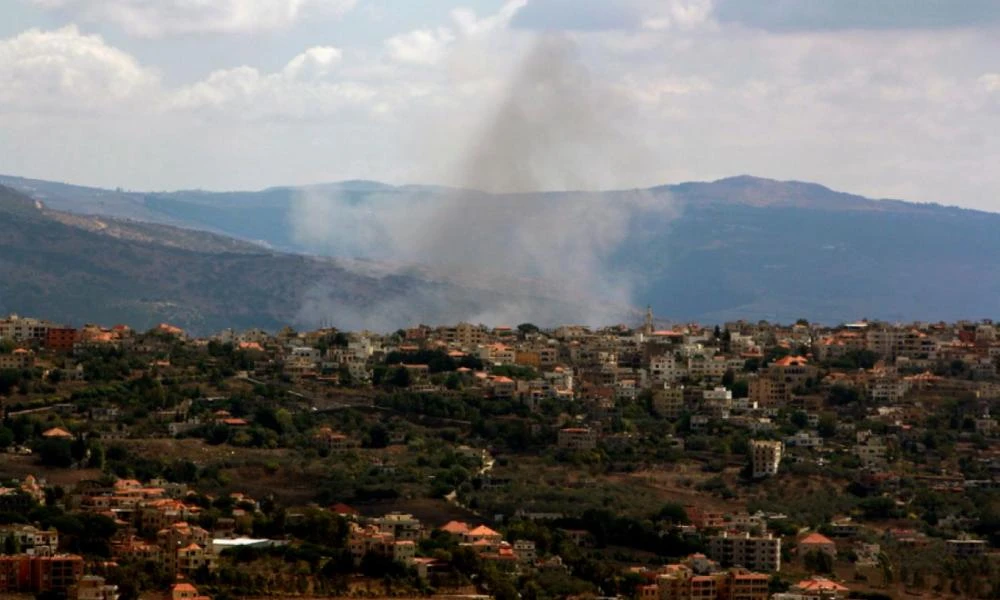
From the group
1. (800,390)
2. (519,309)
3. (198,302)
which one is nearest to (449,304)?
(519,309)

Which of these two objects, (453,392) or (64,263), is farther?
(64,263)

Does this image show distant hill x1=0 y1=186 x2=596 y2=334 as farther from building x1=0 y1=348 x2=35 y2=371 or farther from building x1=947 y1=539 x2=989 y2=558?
building x1=947 y1=539 x2=989 y2=558

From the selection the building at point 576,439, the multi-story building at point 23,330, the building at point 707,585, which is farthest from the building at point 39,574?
the multi-story building at point 23,330

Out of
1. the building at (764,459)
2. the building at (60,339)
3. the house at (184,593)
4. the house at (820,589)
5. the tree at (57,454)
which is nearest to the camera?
the house at (184,593)

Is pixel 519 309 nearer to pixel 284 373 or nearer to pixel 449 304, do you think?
pixel 449 304

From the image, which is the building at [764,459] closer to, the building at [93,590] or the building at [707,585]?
the building at [707,585]

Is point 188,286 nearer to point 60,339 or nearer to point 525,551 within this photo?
point 60,339

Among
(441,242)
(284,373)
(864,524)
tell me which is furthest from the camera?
(441,242)
